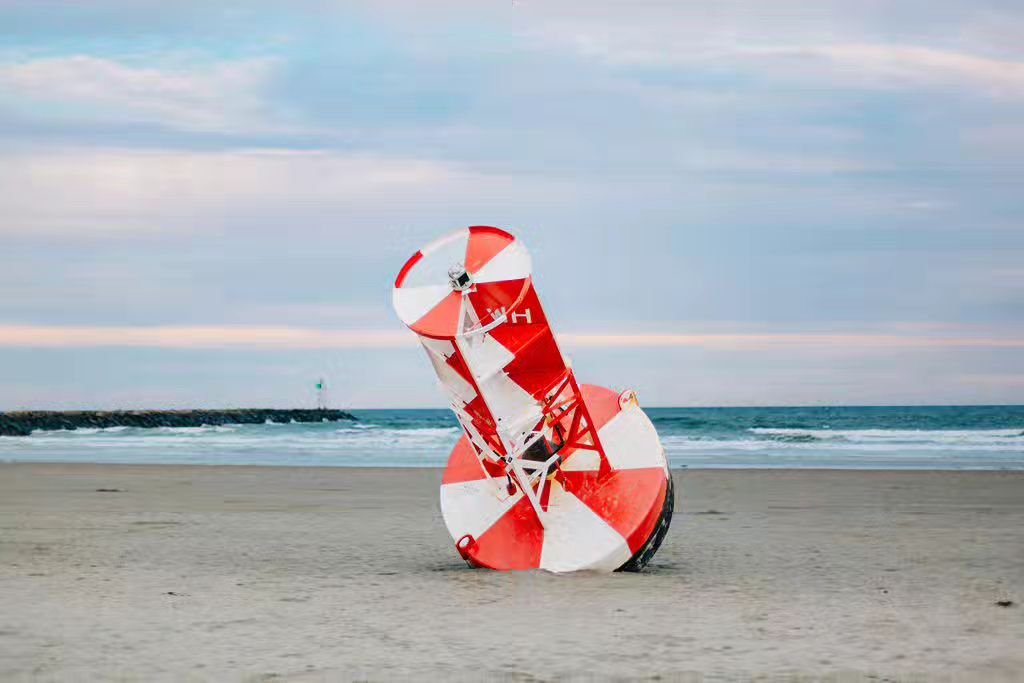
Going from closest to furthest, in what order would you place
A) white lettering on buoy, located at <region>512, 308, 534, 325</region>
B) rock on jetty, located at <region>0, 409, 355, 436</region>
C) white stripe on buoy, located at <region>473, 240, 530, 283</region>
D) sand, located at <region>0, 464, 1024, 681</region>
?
sand, located at <region>0, 464, 1024, 681</region> < white stripe on buoy, located at <region>473, 240, 530, 283</region> < white lettering on buoy, located at <region>512, 308, 534, 325</region> < rock on jetty, located at <region>0, 409, 355, 436</region>

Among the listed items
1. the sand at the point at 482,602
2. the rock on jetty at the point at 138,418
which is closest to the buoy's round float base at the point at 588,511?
the sand at the point at 482,602

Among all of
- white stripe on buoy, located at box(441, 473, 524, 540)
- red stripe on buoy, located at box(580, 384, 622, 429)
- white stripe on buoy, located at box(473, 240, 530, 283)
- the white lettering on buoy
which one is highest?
white stripe on buoy, located at box(473, 240, 530, 283)

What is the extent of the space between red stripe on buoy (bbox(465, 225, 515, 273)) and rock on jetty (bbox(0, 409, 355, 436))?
194 feet

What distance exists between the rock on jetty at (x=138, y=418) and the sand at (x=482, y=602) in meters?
54.8

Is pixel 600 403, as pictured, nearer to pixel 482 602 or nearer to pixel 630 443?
pixel 630 443

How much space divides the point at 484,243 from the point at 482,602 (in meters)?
2.45

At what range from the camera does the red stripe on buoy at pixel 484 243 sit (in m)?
8.41

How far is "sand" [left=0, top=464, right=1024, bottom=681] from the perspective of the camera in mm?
6402

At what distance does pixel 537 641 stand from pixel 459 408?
7.35 ft

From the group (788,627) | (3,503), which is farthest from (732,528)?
(3,503)

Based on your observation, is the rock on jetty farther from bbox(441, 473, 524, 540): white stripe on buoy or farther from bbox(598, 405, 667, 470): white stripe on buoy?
bbox(598, 405, 667, 470): white stripe on buoy

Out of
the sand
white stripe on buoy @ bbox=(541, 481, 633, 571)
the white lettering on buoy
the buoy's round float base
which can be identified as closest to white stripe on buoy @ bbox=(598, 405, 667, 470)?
the buoy's round float base

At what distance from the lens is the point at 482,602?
8.22 meters

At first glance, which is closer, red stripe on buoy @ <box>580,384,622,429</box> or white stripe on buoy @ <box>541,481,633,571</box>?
white stripe on buoy @ <box>541,481,633,571</box>
